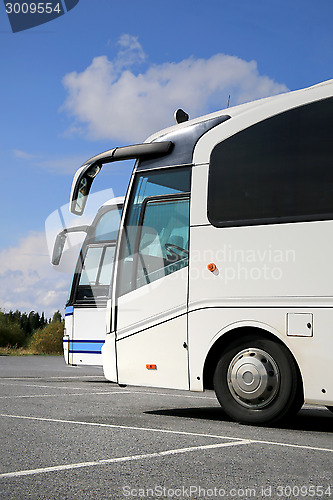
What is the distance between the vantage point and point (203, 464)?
5.16 meters

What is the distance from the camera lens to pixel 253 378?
25.3 feet

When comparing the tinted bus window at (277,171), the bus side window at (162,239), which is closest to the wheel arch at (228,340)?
the bus side window at (162,239)

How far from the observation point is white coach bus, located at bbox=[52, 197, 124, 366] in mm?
15211

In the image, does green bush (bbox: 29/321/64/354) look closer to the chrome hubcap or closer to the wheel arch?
the wheel arch

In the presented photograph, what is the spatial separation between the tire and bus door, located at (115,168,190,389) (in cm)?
53

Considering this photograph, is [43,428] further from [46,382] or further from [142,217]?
[46,382]

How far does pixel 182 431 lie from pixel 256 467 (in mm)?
2013

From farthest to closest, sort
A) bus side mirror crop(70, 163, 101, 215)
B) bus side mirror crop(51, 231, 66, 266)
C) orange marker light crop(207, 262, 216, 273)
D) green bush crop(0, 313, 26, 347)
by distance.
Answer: green bush crop(0, 313, 26, 347) < bus side mirror crop(51, 231, 66, 266) < bus side mirror crop(70, 163, 101, 215) < orange marker light crop(207, 262, 216, 273)

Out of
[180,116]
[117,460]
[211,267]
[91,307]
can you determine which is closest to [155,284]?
[211,267]

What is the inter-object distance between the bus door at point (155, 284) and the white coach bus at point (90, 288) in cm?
628

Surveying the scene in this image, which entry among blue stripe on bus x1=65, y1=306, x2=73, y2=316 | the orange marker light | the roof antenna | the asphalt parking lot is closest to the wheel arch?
the asphalt parking lot

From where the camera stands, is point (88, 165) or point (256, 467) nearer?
point (256, 467)

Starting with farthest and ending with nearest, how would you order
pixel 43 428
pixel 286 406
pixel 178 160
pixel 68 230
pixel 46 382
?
pixel 68 230
pixel 46 382
pixel 178 160
pixel 286 406
pixel 43 428

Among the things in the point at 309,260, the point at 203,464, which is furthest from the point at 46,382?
the point at 203,464
